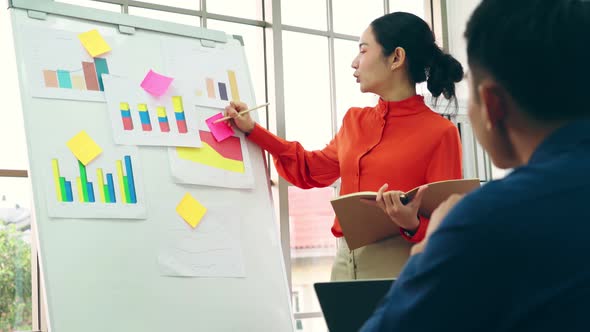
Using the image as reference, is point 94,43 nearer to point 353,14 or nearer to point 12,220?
point 12,220

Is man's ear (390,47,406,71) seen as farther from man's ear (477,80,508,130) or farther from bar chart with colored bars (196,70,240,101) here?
man's ear (477,80,508,130)

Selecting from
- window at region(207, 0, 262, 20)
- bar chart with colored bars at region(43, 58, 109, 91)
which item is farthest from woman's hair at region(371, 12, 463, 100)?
window at region(207, 0, 262, 20)

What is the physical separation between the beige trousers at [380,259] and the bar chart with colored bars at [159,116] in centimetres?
67

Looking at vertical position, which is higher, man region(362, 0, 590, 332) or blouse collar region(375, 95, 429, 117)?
blouse collar region(375, 95, 429, 117)

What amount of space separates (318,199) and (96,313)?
5.30ft

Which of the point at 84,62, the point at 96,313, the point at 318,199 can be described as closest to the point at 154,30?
the point at 84,62

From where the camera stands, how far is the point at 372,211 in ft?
6.65

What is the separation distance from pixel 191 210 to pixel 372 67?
76 cm

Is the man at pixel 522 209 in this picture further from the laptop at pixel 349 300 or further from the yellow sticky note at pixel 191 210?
the yellow sticky note at pixel 191 210

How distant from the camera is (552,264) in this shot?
2.07 feet

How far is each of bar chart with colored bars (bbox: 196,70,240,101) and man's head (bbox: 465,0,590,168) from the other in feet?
4.88

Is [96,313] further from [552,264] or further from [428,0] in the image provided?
[428,0]

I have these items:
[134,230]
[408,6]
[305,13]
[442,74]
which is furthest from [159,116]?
[408,6]

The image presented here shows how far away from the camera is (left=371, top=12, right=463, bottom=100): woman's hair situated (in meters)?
2.25
